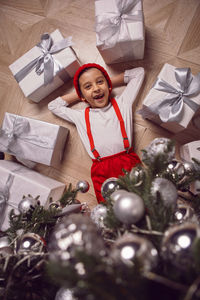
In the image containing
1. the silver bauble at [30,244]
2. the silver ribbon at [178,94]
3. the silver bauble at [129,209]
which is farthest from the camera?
the silver ribbon at [178,94]

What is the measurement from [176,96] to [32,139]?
77 centimetres

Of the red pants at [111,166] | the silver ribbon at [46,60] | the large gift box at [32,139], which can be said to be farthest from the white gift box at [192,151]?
the silver ribbon at [46,60]

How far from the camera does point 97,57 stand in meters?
1.43

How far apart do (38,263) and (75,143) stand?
36.1 inches

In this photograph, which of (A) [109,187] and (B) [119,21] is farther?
(B) [119,21]

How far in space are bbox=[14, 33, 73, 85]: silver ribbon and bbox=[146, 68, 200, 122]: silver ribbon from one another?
0.59 m

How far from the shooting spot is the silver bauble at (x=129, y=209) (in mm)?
503

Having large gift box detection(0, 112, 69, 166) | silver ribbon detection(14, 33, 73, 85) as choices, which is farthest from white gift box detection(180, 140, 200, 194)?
silver ribbon detection(14, 33, 73, 85)

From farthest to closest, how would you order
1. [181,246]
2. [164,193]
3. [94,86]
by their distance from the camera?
[94,86]
[164,193]
[181,246]

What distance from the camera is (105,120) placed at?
1.29 meters

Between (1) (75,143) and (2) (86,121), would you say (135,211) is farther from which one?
(1) (75,143)

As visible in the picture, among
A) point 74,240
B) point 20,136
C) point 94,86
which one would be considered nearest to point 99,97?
point 94,86

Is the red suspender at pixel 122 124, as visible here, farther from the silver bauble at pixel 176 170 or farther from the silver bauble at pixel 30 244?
the silver bauble at pixel 30 244

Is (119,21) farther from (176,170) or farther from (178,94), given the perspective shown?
(176,170)
